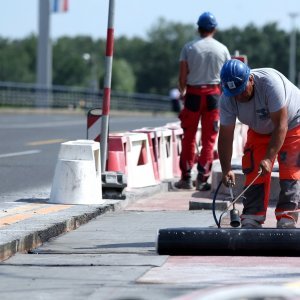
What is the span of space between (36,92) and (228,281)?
149 ft

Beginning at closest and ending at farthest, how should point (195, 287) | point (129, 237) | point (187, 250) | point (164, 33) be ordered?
point (195, 287), point (187, 250), point (129, 237), point (164, 33)

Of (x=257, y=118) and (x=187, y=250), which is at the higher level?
(x=257, y=118)

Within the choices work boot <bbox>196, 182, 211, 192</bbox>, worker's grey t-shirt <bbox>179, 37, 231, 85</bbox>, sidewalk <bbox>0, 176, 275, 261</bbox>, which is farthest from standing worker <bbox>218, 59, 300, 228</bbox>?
worker's grey t-shirt <bbox>179, 37, 231, 85</bbox>

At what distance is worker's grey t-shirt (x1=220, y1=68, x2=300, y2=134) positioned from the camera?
903 centimetres

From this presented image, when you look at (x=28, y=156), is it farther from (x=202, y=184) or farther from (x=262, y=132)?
(x=262, y=132)

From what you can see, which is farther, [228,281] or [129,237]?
[129,237]

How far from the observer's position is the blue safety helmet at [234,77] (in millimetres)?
8875

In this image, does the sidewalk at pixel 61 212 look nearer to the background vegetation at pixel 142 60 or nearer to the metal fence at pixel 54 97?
the metal fence at pixel 54 97

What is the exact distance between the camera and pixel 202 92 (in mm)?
13938

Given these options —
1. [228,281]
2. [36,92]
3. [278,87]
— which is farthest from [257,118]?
[36,92]

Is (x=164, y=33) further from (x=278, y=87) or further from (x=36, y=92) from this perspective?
(x=278, y=87)

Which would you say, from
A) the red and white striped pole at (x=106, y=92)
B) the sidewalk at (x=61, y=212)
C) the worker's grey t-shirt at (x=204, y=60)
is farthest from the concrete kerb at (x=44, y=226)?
the worker's grey t-shirt at (x=204, y=60)

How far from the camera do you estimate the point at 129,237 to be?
9.67 meters

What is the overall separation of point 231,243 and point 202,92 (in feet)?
18.5
